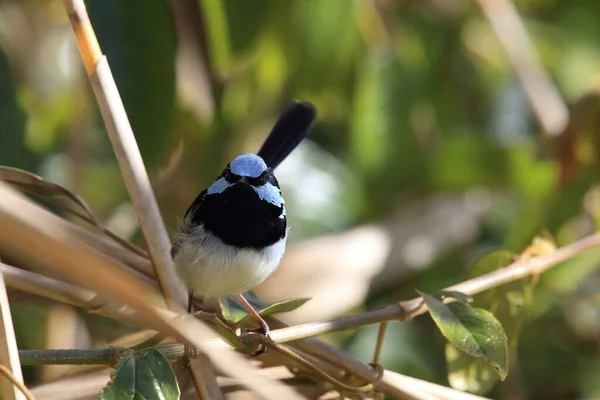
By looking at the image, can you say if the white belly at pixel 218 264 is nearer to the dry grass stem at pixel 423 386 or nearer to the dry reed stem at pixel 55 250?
the dry grass stem at pixel 423 386

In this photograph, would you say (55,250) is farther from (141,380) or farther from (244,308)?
(244,308)

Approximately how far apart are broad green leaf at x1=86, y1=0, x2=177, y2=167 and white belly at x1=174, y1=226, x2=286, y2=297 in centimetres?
32

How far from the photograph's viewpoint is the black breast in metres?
1.48

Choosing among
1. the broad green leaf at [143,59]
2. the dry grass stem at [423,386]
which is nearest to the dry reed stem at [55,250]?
the dry grass stem at [423,386]

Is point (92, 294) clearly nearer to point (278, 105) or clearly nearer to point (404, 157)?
point (404, 157)

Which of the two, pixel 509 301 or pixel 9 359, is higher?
pixel 509 301

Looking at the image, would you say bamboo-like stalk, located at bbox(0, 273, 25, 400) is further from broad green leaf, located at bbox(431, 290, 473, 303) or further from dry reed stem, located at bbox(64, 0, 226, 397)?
broad green leaf, located at bbox(431, 290, 473, 303)

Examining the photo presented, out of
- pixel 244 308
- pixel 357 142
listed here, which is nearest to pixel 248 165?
pixel 244 308

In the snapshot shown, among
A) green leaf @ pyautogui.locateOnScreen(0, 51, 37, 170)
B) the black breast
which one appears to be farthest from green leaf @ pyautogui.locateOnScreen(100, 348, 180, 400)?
green leaf @ pyautogui.locateOnScreen(0, 51, 37, 170)

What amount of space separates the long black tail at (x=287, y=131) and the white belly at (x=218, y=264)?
38cm

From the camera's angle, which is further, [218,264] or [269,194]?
[269,194]

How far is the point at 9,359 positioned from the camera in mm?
896

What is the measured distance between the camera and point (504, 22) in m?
2.47

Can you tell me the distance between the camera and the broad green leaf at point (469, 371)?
1298mm
